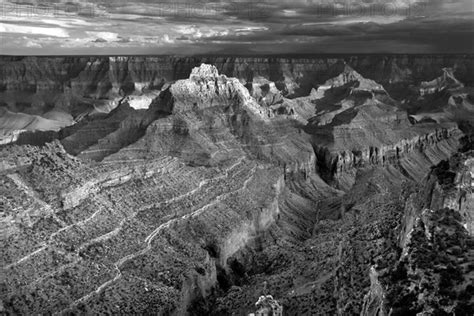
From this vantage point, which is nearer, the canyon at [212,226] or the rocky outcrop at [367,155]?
the canyon at [212,226]

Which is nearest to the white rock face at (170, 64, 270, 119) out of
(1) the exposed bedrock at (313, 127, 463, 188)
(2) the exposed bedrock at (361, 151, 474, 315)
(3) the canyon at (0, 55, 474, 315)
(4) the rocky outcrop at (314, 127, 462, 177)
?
(3) the canyon at (0, 55, 474, 315)

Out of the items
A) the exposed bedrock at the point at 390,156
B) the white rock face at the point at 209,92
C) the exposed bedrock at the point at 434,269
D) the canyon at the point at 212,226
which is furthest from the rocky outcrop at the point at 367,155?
the exposed bedrock at the point at 434,269

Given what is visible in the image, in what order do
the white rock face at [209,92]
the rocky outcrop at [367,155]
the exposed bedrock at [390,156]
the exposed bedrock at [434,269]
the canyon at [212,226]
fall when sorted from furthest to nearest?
the rocky outcrop at [367,155] → the exposed bedrock at [390,156] → the white rock face at [209,92] → the canyon at [212,226] → the exposed bedrock at [434,269]

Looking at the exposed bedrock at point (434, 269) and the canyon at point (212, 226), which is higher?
the exposed bedrock at point (434, 269)

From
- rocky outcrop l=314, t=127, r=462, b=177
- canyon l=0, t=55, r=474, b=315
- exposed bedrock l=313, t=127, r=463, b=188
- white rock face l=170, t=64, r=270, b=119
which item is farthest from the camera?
rocky outcrop l=314, t=127, r=462, b=177

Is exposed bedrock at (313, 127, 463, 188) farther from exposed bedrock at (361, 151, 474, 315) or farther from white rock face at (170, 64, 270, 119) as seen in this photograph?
exposed bedrock at (361, 151, 474, 315)

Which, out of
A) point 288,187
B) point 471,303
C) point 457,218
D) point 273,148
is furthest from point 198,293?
point 273,148

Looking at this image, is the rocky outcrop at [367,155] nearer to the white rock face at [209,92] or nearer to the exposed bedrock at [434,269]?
the white rock face at [209,92]

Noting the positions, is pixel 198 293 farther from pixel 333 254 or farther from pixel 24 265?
pixel 24 265

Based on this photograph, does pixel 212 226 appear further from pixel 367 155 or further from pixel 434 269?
pixel 367 155

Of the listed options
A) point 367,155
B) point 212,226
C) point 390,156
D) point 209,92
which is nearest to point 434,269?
point 212,226

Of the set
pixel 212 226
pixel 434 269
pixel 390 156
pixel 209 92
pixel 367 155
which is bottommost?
pixel 390 156
